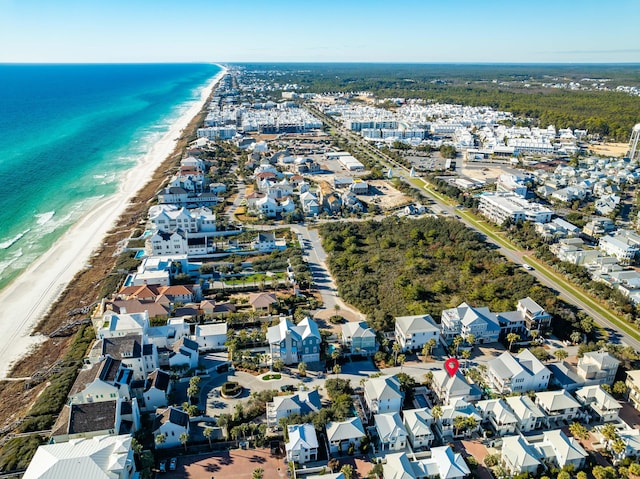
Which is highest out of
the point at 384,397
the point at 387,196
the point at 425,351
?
the point at 387,196

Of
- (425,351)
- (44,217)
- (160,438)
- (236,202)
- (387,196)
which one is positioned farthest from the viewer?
(387,196)

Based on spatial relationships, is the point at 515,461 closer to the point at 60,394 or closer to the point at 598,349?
the point at 598,349

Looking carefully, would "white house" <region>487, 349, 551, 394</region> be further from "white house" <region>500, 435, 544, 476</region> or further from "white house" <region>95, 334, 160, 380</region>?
"white house" <region>95, 334, 160, 380</region>

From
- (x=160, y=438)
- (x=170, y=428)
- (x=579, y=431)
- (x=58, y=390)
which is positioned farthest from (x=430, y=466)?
(x=58, y=390)

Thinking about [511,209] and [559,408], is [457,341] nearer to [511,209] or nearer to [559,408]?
[559,408]

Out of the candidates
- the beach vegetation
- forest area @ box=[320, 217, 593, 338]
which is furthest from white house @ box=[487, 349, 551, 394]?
the beach vegetation

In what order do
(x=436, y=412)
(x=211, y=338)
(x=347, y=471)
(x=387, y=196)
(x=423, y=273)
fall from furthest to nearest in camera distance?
1. (x=387, y=196)
2. (x=423, y=273)
3. (x=211, y=338)
4. (x=436, y=412)
5. (x=347, y=471)

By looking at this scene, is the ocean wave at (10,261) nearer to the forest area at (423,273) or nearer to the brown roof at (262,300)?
the brown roof at (262,300)

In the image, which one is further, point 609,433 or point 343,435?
point 343,435

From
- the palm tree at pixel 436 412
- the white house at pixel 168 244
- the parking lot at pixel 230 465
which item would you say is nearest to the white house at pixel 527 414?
the palm tree at pixel 436 412

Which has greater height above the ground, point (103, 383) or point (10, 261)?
point (103, 383)
